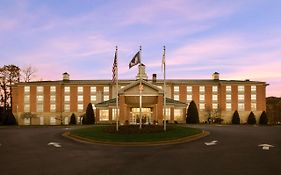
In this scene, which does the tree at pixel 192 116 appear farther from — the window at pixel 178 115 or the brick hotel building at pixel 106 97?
the brick hotel building at pixel 106 97

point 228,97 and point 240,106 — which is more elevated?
point 228,97

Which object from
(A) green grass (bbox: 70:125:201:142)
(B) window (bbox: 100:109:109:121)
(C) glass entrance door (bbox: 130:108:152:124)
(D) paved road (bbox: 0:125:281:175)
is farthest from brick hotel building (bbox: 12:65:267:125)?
(D) paved road (bbox: 0:125:281:175)

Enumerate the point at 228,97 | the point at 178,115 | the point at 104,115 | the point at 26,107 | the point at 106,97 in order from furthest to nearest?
the point at 26,107, the point at 106,97, the point at 228,97, the point at 178,115, the point at 104,115

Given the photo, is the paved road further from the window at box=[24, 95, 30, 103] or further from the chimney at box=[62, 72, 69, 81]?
the chimney at box=[62, 72, 69, 81]

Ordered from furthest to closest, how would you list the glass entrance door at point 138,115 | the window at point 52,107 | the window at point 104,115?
the window at point 52,107 → the window at point 104,115 → the glass entrance door at point 138,115

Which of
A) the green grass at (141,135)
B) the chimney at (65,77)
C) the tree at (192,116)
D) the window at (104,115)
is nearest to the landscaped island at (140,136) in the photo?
the green grass at (141,135)

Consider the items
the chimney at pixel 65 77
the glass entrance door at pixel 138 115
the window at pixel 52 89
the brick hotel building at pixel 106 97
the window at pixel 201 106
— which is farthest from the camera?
the chimney at pixel 65 77

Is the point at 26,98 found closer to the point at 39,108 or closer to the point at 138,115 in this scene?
the point at 39,108

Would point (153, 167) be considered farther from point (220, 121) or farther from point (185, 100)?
point (185, 100)

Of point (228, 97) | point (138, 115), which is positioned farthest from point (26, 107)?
point (228, 97)

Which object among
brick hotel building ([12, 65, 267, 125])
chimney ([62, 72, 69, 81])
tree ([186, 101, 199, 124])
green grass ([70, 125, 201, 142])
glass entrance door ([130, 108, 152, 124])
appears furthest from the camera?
chimney ([62, 72, 69, 81])

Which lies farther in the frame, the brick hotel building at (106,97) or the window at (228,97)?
the window at (228,97)

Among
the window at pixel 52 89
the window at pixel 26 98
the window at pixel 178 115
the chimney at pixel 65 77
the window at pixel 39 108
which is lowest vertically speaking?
the window at pixel 178 115

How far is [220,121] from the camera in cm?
7975
